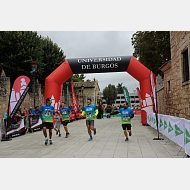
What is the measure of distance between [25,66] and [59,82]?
7522 millimetres

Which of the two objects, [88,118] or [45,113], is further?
[88,118]

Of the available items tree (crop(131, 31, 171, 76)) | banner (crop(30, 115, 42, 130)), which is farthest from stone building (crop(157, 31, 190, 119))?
banner (crop(30, 115, 42, 130))

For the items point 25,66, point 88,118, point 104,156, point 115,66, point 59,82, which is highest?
point 25,66

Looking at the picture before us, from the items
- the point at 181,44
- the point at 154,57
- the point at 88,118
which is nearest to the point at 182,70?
the point at 181,44

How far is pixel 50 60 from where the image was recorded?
24438 mm

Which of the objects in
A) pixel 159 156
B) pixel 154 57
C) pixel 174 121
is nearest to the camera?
pixel 159 156

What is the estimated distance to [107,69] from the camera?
1266cm

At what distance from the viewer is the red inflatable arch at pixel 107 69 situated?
12430mm

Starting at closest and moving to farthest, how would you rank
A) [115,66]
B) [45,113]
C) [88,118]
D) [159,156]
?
[159,156], [45,113], [88,118], [115,66]

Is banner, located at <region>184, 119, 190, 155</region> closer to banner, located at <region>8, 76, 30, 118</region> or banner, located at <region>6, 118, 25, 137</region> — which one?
banner, located at <region>8, 76, 30, 118</region>

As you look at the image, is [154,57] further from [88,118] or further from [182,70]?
[88,118]

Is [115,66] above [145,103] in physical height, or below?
above

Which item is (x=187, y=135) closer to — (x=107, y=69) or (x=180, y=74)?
(x=180, y=74)

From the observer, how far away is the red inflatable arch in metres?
12.4
